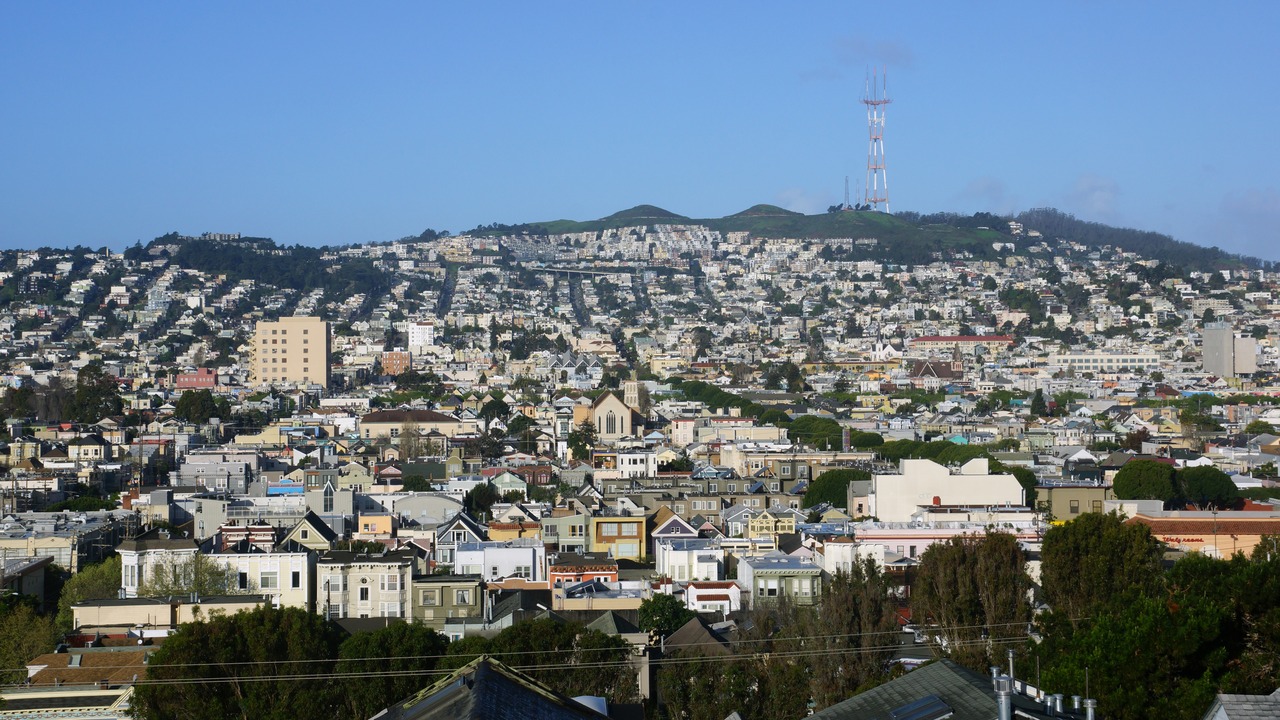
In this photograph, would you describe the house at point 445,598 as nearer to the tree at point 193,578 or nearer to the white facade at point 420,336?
the tree at point 193,578

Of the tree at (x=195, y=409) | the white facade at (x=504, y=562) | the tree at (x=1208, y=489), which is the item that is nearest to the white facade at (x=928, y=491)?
the tree at (x=1208, y=489)

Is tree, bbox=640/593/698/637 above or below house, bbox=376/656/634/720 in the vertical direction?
below

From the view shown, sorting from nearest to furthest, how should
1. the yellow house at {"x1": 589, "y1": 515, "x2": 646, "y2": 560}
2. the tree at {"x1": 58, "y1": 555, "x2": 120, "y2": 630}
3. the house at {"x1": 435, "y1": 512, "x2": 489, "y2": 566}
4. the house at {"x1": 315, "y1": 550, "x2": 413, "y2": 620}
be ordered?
the house at {"x1": 315, "y1": 550, "x2": 413, "y2": 620}
the tree at {"x1": 58, "y1": 555, "x2": 120, "y2": 630}
the house at {"x1": 435, "y1": 512, "x2": 489, "y2": 566}
the yellow house at {"x1": 589, "y1": 515, "x2": 646, "y2": 560}

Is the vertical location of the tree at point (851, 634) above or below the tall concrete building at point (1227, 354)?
below

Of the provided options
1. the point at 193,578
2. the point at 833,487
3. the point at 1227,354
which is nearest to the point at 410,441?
the point at 833,487

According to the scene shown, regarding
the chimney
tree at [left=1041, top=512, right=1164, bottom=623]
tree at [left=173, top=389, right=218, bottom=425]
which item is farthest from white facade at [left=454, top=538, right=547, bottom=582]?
tree at [left=173, top=389, right=218, bottom=425]

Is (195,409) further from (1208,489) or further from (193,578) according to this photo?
(193,578)

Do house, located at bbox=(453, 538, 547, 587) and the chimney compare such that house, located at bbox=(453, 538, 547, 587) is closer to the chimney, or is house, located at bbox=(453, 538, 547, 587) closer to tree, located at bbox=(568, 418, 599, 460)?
the chimney
